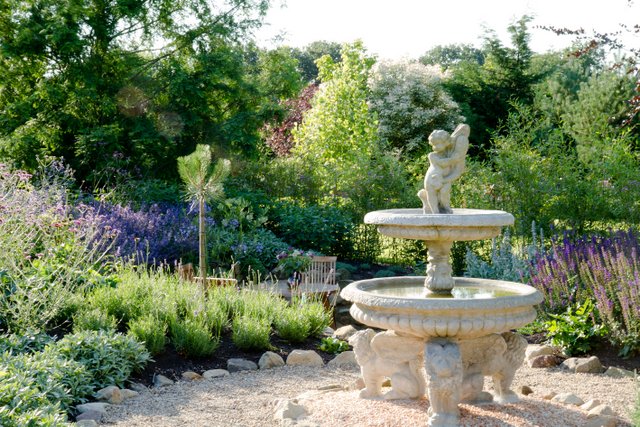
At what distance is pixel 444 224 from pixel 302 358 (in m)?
2.80

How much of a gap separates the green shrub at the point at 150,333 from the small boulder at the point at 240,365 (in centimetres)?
64

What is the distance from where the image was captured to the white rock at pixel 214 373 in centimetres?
618

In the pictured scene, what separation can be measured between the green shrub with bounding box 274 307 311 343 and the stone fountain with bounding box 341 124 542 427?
1727mm

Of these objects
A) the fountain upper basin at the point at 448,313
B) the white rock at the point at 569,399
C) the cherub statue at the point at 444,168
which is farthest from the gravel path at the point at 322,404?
the cherub statue at the point at 444,168

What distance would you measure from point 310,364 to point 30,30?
794 centimetres

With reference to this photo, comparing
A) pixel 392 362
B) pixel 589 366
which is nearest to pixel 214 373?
pixel 392 362

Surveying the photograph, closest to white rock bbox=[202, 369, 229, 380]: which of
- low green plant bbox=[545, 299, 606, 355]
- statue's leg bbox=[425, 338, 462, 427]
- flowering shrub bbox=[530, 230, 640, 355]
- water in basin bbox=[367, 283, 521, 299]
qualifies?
water in basin bbox=[367, 283, 521, 299]

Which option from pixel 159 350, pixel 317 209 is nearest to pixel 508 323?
pixel 159 350

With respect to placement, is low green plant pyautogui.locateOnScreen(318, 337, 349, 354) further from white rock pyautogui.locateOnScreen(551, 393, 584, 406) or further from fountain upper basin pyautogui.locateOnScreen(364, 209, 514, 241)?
fountain upper basin pyautogui.locateOnScreen(364, 209, 514, 241)

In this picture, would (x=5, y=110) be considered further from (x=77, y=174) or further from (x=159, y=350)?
(x=159, y=350)

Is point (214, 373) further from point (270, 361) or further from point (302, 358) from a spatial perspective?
point (302, 358)

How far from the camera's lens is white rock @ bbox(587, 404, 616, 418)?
15.8 feet

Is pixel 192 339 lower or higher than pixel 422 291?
lower

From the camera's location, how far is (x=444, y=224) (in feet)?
14.1
